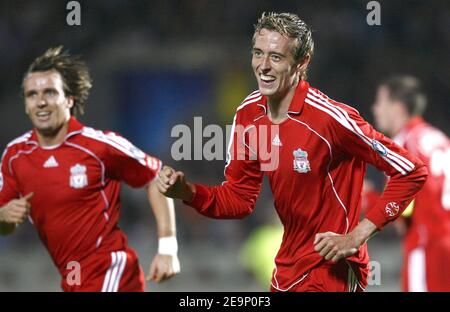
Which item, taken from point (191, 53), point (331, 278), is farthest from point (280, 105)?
point (191, 53)

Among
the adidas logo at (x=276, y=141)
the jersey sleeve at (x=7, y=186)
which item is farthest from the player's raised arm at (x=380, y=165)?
the jersey sleeve at (x=7, y=186)

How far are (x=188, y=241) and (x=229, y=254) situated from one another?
1.91 ft

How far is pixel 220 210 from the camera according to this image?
4707mm

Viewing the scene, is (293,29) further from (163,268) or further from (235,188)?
(163,268)

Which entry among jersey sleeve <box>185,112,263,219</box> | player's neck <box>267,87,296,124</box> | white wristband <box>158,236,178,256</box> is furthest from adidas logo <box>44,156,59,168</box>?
player's neck <box>267,87,296,124</box>

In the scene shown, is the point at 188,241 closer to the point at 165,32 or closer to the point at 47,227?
the point at 165,32

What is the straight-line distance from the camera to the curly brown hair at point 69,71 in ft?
18.6

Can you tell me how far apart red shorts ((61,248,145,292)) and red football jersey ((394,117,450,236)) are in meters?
2.23

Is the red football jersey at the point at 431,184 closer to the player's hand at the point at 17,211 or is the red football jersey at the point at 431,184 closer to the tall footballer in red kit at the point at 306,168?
the tall footballer in red kit at the point at 306,168

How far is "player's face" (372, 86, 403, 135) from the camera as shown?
6695 millimetres

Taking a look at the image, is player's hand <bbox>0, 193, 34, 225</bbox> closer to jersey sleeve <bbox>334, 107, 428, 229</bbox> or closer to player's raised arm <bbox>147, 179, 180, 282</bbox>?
player's raised arm <bbox>147, 179, 180, 282</bbox>

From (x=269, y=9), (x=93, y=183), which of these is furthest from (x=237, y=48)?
(x=93, y=183)

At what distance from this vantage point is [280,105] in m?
4.61

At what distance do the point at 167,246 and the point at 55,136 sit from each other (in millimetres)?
964
